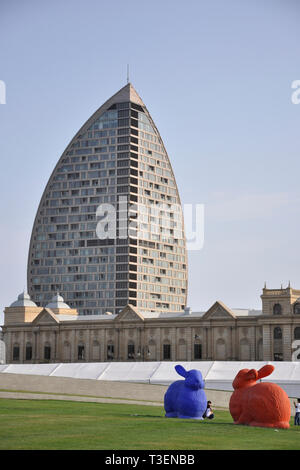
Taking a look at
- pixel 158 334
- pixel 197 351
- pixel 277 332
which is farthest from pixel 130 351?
pixel 277 332

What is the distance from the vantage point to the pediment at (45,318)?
13200 centimetres

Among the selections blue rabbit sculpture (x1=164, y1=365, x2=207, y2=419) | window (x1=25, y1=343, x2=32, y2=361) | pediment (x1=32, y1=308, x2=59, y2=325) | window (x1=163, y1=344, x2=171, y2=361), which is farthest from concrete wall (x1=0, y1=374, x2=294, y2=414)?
window (x1=25, y1=343, x2=32, y2=361)

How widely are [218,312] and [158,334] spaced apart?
11246 mm

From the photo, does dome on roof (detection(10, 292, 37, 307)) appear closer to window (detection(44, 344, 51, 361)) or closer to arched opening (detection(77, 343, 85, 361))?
window (detection(44, 344, 51, 361))

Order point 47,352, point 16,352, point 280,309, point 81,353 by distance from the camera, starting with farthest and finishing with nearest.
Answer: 1. point 16,352
2. point 47,352
3. point 81,353
4. point 280,309

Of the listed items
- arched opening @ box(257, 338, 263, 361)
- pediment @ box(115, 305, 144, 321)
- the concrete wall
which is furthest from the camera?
pediment @ box(115, 305, 144, 321)

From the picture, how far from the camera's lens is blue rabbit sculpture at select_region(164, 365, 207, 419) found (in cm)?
4144

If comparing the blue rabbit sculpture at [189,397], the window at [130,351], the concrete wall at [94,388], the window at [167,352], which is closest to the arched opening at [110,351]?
the window at [130,351]

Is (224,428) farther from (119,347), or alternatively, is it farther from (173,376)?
(119,347)

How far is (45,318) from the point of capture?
133 metres

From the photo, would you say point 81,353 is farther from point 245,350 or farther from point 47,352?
point 245,350

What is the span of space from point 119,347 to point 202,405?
8393cm

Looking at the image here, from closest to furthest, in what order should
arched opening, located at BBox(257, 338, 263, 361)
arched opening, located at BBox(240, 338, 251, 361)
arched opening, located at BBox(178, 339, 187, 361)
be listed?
arched opening, located at BBox(257, 338, 263, 361), arched opening, located at BBox(240, 338, 251, 361), arched opening, located at BBox(178, 339, 187, 361)
